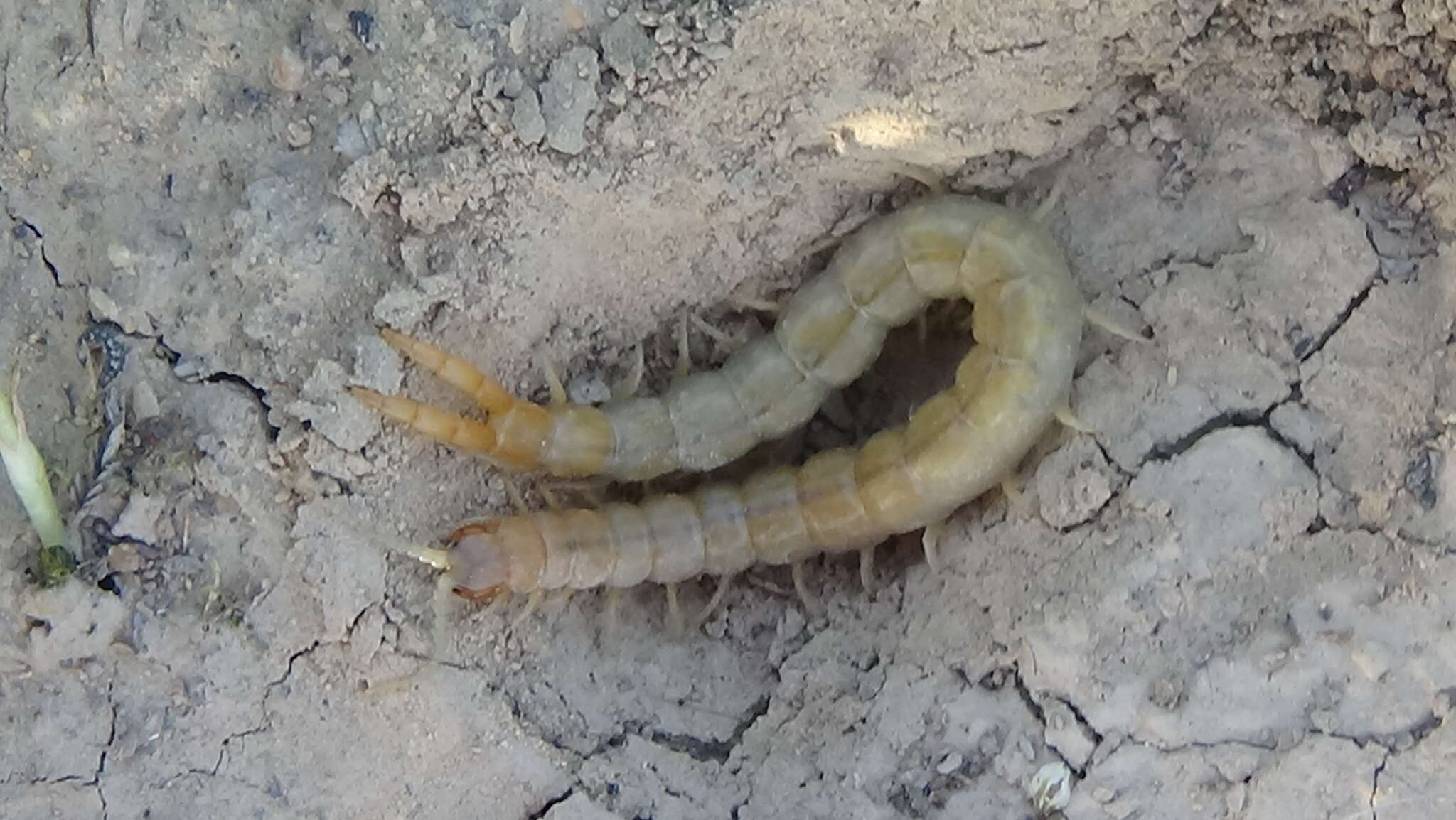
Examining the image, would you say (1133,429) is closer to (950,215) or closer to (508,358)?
(950,215)

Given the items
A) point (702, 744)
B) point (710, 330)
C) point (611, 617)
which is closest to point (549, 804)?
point (702, 744)

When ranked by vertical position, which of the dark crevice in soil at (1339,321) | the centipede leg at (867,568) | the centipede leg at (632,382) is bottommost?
the centipede leg at (867,568)

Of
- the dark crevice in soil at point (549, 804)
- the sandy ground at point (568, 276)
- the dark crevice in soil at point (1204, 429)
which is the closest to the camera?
the sandy ground at point (568, 276)

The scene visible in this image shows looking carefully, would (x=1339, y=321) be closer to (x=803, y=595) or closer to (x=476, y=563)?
(x=803, y=595)

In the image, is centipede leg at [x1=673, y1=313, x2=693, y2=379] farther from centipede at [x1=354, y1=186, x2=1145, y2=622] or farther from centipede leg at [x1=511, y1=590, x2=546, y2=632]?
centipede leg at [x1=511, y1=590, x2=546, y2=632]

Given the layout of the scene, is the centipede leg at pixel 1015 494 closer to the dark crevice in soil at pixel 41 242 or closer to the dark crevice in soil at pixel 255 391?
the dark crevice in soil at pixel 255 391

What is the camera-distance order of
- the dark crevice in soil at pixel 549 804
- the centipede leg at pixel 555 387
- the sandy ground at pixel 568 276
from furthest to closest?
the centipede leg at pixel 555 387
the dark crevice in soil at pixel 549 804
the sandy ground at pixel 568 276

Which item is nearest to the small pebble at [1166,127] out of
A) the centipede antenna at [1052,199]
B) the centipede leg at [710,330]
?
the centipede antenna at [1052,199]
